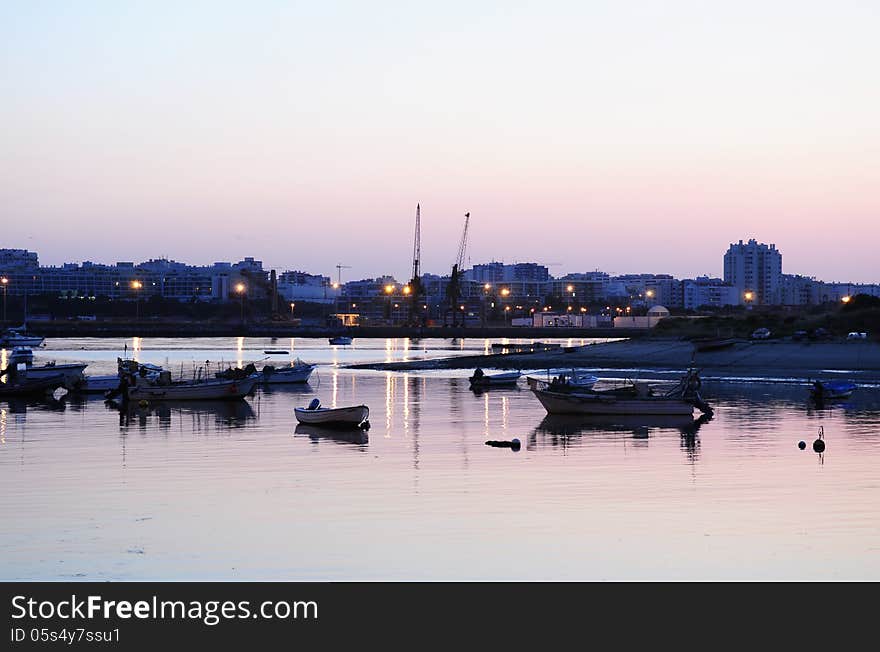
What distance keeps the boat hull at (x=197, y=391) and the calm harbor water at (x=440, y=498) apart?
24.2ft

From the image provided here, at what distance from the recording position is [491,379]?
73.4m

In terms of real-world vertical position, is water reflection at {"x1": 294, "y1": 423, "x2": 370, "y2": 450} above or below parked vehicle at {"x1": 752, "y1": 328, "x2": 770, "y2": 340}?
below

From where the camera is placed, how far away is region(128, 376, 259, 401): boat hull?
5862 cm

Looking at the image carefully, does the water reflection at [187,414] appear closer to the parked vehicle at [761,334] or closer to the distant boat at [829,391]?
the distant boat at [829,391]

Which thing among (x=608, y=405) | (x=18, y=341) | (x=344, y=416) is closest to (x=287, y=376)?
(x=608, y=405)

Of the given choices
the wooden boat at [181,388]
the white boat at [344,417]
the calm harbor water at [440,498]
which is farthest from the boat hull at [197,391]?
the white boat at [344,417]

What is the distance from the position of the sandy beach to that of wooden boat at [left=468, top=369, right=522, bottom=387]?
636 inches

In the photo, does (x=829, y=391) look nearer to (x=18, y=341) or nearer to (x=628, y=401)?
(x=628, y=401)

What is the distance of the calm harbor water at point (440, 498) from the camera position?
2150cm

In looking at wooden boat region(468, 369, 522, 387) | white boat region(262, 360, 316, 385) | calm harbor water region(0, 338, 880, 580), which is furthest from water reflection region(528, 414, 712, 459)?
white boat region(262, 360, 316, 385)

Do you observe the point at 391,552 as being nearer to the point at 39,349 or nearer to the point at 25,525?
the point at 25,525

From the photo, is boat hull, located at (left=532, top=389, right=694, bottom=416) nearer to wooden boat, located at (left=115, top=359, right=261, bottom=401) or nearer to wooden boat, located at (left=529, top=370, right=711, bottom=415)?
wooden boat, located at (left=529, top=370, right=711, bottom=415)
